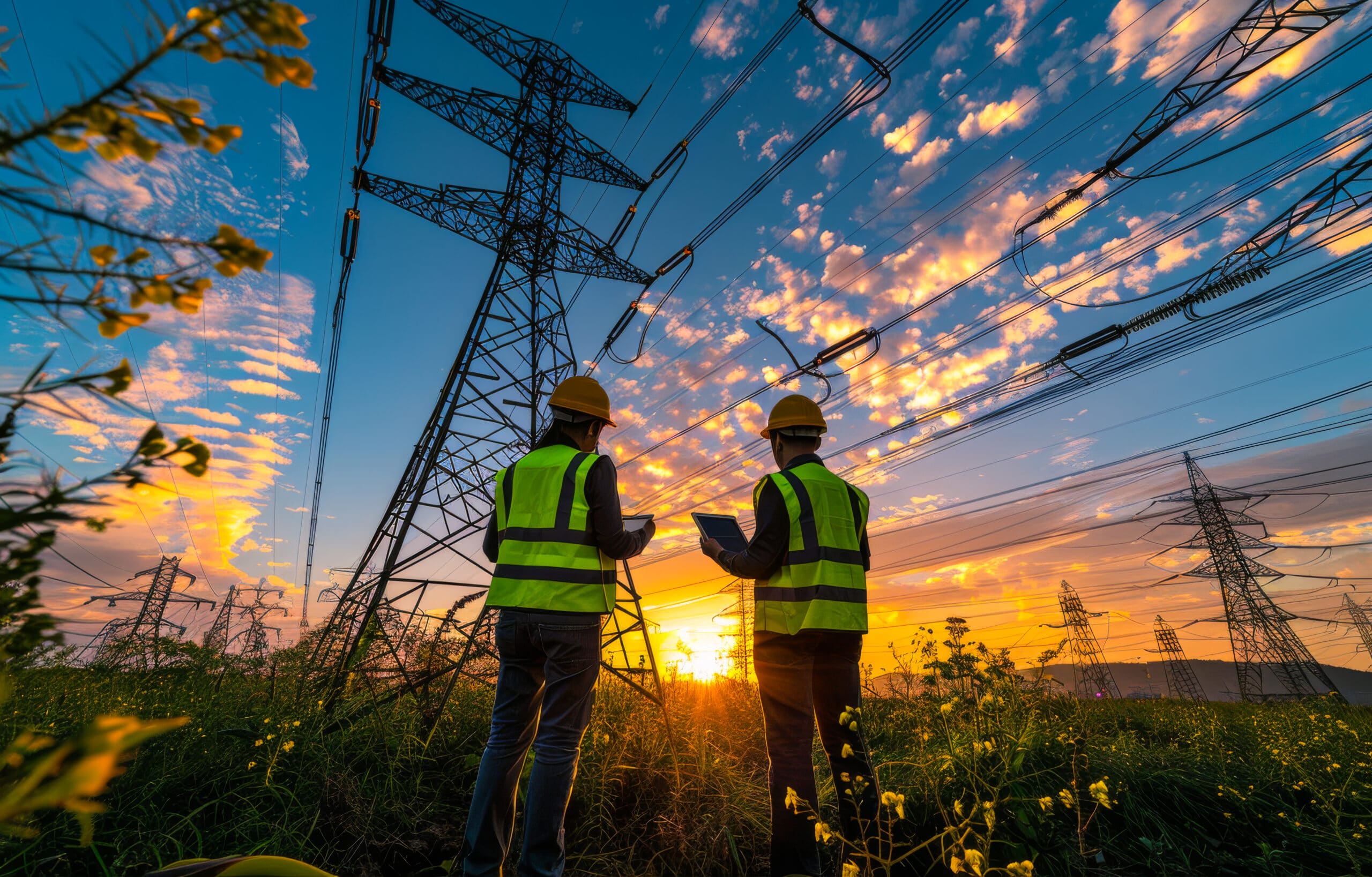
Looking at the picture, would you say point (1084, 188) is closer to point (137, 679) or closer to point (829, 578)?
point (829, 578)

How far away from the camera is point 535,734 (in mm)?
3174

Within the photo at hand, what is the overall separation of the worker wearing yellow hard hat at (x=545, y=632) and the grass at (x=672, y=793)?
3.35ft

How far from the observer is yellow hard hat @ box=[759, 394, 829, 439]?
3957 millimetres

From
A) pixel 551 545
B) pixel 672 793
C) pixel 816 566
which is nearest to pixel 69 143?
pixel 551 545

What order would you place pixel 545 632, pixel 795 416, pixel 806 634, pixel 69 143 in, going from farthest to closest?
pixel 795 416 → pixel 806 634 → pixel 545 632 → pixel 69 143

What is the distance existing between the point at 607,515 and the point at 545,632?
671 mm

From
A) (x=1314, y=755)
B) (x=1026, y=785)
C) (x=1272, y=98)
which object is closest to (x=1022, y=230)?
(x=1272, y=98)

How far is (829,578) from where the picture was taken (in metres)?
3.34

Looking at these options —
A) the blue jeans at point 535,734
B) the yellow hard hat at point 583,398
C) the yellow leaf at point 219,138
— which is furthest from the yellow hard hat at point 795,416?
the yellow leaf at point 219,138

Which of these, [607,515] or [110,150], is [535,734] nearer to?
[607,515]

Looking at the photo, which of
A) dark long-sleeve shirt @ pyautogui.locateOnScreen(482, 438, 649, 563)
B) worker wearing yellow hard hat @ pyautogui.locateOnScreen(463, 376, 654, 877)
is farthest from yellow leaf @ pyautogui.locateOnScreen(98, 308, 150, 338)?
dark long-sleeve shirt @ pyautogui.locateOnScreen(482, 438, 649, 563)

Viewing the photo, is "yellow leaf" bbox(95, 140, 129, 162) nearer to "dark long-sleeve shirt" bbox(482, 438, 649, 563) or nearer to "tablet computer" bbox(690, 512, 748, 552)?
"dark long-sleeve shirt" bbox(482, 438, 649, 563)

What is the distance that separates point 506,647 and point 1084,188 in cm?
948

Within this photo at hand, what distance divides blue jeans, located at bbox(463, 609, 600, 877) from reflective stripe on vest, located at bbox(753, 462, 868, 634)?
102cm
